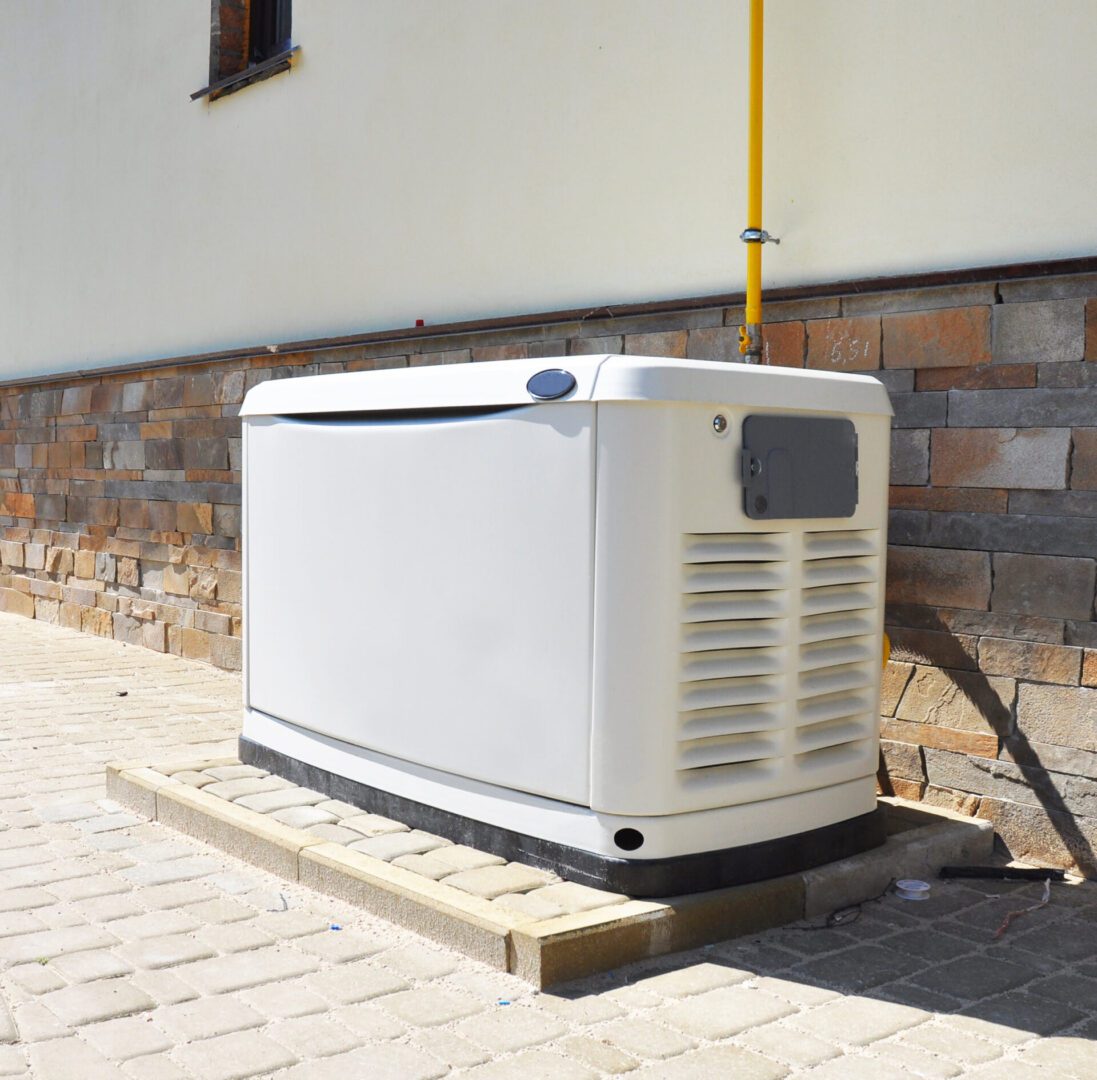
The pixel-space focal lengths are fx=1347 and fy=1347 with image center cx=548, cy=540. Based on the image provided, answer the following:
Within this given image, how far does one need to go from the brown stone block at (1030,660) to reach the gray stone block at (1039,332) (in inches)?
33.7

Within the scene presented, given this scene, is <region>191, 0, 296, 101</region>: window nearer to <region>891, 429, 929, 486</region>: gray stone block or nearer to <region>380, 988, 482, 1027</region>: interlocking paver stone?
<region>891, 429, 929, 486</region>: gray stone block

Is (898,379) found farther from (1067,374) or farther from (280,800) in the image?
(280,800)

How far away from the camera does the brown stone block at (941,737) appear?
13.7 ft

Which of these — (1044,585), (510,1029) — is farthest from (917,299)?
(510,1029)

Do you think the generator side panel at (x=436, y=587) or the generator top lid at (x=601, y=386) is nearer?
the generator top lid at (x=601, y=386)

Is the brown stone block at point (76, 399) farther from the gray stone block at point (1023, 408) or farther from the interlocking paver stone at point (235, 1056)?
the interlocking paver stone at point (235, 1056)

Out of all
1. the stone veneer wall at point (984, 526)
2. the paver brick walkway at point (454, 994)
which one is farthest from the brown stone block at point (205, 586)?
the paver brick walkway at point (454, 994)

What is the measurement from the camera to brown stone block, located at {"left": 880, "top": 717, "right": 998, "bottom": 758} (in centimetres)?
419

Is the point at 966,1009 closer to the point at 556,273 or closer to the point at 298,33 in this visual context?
the point at 556,273

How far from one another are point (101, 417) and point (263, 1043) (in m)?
7.39

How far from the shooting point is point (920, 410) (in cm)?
435

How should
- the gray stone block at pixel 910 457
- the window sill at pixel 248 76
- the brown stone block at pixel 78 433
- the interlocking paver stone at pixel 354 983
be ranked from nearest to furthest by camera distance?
1. the interlocking paver stone at pixel 354 983
2. the gray stone block at pixel 910 457
3. the window sill at pixel 248 76
4. the brown stone block at pixel 78 433

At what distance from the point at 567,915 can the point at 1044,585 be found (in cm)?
185

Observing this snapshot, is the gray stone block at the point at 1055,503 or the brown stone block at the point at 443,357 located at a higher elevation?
the brown stone block at the point at 443,357
